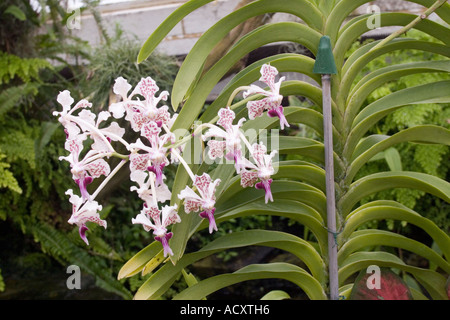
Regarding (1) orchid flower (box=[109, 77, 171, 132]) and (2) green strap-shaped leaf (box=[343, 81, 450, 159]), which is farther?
(2) green strap-shaped leaf (box=[343, 81, 450, 159])

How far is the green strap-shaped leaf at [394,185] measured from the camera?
77cm

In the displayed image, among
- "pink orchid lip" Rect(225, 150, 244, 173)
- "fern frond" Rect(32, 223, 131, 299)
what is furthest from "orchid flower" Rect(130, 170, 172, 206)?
"fern frond" Rect(32, 223, 131, 299)

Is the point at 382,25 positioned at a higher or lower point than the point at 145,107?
higher

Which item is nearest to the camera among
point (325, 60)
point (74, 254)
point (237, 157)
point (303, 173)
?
point (237, 157)

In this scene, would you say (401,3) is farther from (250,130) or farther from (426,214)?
(250,130)

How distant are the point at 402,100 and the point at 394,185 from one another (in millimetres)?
140

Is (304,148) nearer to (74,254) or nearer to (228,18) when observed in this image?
(228,18)

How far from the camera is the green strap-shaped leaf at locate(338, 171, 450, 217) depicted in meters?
0.77

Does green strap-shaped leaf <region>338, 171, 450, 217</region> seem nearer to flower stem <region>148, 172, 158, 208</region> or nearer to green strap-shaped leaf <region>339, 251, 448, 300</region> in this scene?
green strap-shaped leaf <region>339, 251, 448, 300</region>

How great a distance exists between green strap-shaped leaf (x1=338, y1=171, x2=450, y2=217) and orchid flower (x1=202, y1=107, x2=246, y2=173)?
293mm

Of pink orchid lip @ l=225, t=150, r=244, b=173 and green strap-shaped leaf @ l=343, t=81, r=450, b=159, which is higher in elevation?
green strap-shaped leaf @ l=343, t=81, r=450, b=159

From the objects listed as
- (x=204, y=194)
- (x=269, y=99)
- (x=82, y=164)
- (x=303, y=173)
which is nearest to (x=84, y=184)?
(x=82, y=164)

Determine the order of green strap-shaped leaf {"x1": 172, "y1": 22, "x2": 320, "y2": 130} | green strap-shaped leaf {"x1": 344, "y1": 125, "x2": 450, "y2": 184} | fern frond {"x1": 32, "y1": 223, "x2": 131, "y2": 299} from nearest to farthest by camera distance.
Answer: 1. green strap-shaped leaf {"x1": 172, "y1": 22, "x2": 320, "y2": 130}
2. green strap-shaped leaf {"x1": 344, "y1": 125, "x2": 450, "y2": 184}
3. fern frond {"x1": 32, "y1": 223, "x2": 131, "y2": 299}

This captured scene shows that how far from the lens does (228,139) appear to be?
22.5 inches
